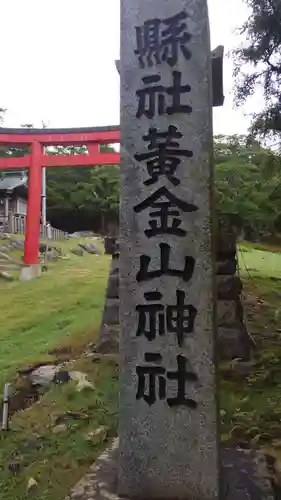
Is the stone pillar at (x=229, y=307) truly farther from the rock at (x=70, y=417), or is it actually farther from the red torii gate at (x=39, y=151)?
the red torii gate at (x=39, y=151)

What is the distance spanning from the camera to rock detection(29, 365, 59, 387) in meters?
5.58

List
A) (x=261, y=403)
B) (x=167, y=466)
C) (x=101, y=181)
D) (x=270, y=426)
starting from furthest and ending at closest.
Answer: (x=101, y=181)
(x=261, y=403)
(x=270, y=426)
(x=167, y=466)

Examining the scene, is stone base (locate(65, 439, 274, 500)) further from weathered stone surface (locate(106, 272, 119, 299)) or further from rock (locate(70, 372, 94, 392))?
weathered stone surface (locate(106, 272, 119, 299))

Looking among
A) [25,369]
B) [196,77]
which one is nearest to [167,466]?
[196,77]

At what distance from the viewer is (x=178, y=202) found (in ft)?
7.97

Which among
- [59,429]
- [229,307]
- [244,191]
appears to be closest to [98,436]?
[59,429]

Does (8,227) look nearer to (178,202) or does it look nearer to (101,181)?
(101,181)

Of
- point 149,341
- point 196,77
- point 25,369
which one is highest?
point 196,77

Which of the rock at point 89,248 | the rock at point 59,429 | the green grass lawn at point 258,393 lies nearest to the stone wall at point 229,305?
the green grass lawn at point 258,393

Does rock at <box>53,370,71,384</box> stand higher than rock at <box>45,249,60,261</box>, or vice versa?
rock at <box>45,249,60,261</box>

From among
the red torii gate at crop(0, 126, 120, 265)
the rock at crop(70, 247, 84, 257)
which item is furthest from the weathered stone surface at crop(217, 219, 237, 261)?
the rock at crop(70, 247, 84, 257)

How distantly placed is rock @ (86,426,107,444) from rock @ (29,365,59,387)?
1770mm

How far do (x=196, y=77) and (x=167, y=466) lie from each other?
182 centimetres

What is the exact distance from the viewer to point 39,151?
44.5 feet
